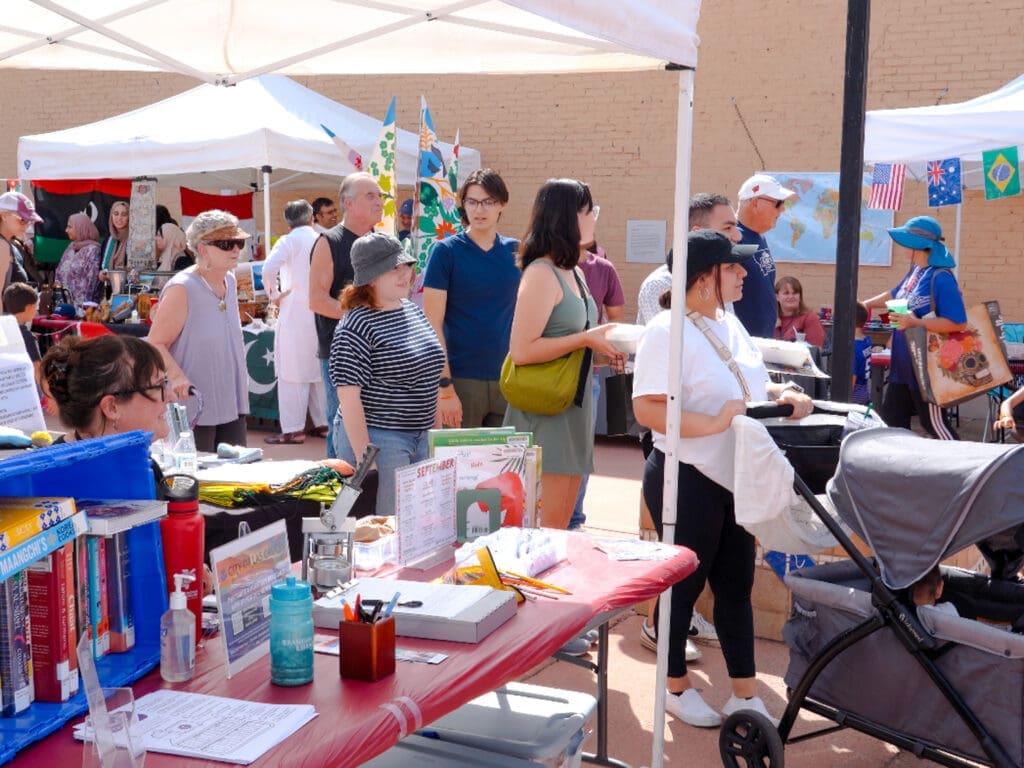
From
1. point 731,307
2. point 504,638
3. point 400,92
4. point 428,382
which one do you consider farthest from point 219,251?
point 400,92

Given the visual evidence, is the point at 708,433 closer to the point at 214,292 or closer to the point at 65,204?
the point at 214,292

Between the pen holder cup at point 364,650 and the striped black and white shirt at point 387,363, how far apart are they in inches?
73.2

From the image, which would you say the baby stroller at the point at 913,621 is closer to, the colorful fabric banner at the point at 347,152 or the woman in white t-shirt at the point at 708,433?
the woman in white t-shirt at the point at 708,433

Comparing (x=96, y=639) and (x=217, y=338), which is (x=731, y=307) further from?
(x=96, y=639)

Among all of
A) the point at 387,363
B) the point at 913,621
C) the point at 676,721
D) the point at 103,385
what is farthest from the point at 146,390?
the point at 676,721

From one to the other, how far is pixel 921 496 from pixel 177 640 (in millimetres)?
1992

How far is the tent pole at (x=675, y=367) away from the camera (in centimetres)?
326

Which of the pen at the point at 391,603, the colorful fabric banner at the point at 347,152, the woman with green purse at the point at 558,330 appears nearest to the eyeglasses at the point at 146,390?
the pen at the point at 391,603

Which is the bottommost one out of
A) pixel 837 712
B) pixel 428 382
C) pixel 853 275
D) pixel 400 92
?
pixel 837 712

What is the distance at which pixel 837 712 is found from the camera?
126 inches

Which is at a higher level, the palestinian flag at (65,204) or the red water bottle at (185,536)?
the palestinian flag at (65,204)

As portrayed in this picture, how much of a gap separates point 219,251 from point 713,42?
828 centimetres

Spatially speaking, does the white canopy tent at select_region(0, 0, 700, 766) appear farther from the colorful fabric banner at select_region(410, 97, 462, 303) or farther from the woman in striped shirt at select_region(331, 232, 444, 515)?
the colorful fabric banner at select_region(410, 97, 462, 303)

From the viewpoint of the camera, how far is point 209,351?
15.0 feet
